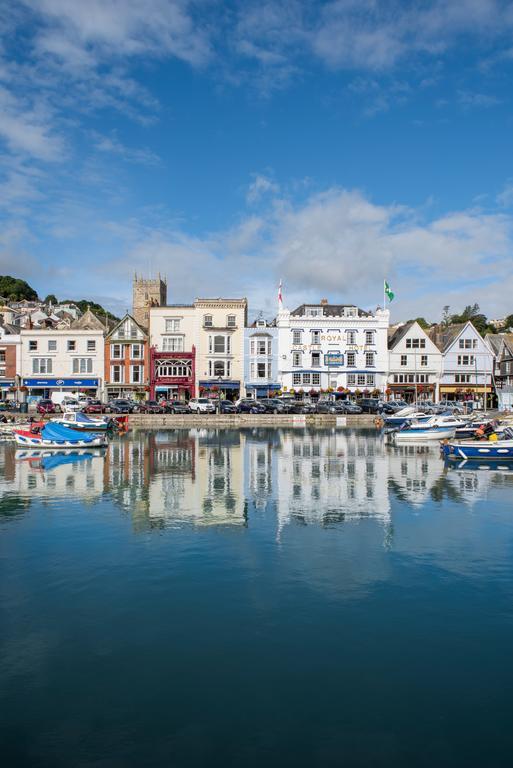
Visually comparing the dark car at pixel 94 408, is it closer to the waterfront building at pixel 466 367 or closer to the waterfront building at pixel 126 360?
the waterfront building at pixel 126 360

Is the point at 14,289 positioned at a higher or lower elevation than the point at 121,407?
higher

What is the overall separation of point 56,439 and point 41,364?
113 feet

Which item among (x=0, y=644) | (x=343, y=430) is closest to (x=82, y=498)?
(x=0, y=644)

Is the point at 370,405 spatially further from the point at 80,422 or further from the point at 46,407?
the point at 46,407

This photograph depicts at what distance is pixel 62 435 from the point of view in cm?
4662

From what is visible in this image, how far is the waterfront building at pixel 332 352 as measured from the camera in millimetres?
78500

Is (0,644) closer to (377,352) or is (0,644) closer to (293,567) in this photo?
(293,567)

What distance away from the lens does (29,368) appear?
77562 mm

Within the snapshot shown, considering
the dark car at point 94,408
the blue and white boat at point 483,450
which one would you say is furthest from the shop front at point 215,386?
the blue and white boat at point 483,450

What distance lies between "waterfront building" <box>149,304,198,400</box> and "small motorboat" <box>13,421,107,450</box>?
3082 cm

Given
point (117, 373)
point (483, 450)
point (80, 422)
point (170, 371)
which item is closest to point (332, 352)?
point (170, 371)

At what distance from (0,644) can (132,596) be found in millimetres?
3466

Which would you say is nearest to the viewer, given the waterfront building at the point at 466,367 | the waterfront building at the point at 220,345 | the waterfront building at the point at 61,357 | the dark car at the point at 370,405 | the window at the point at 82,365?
the dark car at the point at 370,405

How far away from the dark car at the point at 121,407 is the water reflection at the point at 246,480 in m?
18.4
